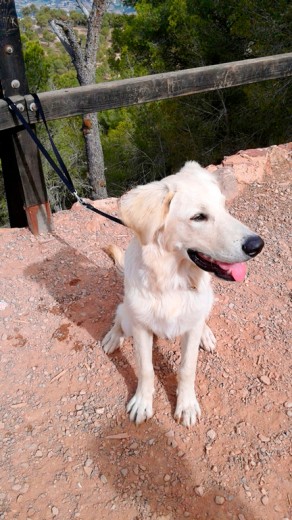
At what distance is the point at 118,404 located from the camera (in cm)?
271

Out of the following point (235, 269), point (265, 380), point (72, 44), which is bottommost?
point (265, 380)

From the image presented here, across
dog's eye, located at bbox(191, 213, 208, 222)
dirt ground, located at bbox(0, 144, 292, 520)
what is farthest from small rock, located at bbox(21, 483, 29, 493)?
dog's eye, located at bbox(191, 213, 208, 222)

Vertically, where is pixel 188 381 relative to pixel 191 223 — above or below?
below

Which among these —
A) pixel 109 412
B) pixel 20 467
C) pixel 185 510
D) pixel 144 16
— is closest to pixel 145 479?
pixel 185 510

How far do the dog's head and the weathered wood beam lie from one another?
5.99 feet

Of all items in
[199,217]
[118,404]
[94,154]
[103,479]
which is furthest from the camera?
[94,154]

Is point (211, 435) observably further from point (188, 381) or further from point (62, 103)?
point (62, 103)

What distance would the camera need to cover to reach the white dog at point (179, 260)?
6.50ft

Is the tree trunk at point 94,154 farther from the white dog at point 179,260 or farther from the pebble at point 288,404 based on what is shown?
the pebble at point 288,404

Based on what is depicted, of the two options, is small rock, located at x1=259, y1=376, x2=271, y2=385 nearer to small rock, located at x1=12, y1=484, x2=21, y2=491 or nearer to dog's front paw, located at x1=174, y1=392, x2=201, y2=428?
dog's front paw, located at x1=174, y1=392, x2=201, y2=428

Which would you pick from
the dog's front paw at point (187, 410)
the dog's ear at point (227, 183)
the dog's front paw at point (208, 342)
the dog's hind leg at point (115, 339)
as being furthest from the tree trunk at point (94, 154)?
the dog's front paw at point (187, 410)

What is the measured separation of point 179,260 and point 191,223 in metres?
0.26

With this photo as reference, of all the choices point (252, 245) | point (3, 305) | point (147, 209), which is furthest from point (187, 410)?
point (3, 305)

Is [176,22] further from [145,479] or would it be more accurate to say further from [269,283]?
[145,479]
